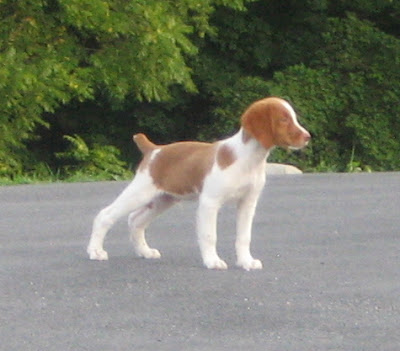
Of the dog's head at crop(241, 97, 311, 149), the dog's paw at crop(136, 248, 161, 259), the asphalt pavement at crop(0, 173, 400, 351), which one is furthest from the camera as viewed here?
the dog's paw at crop(136, 248, 161, 259)

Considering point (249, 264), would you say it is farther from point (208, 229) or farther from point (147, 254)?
point (147, 254)

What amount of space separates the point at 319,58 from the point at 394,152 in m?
3.10

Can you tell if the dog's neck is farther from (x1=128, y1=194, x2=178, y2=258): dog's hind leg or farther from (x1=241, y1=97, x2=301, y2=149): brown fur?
(x1=128, y1=194, x2=178, y2=258): dog's hind leg

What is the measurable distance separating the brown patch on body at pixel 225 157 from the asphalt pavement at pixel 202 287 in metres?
0.71

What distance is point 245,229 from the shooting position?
8.89 meters

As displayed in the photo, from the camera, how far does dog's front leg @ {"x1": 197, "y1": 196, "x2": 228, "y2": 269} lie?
28.4 ft

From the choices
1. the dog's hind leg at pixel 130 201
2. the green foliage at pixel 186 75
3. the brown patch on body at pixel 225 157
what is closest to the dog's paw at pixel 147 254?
the dog's hind leg at pixel 130 201

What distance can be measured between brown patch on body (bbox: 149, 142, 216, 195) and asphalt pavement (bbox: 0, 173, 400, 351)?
567mm

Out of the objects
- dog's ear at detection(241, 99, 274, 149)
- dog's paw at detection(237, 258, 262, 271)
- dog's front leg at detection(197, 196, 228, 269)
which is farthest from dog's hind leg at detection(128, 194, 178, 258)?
dog's ear at detection(241, 99, 274, 149)

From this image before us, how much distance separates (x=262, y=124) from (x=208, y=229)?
757 millimetres

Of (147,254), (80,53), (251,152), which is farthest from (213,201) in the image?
(80,53)

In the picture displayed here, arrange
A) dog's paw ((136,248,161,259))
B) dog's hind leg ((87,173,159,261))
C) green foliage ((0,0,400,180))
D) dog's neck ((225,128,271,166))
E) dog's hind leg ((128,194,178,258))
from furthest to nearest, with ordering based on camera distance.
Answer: green foliage ((0,0,400,180)), dog's paw ((136,248,161,259)), dog's hind leg ((128,194,178,258)), dog's hind leg ((87,173,159,261)), dog's neck ((225,128,271,166))

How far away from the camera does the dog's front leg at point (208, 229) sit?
866cm

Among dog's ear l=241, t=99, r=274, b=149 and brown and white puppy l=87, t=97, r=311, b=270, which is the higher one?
dog's ear l=241, t=99, r=274, b=149
